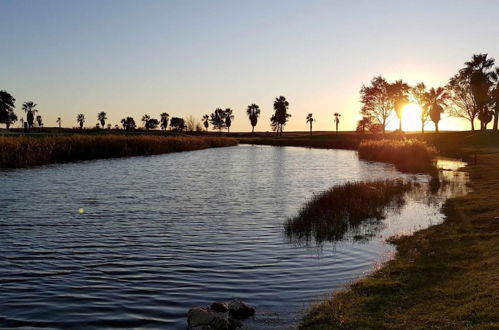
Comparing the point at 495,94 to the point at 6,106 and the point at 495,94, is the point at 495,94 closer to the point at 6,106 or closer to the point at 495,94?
the point at 495,94

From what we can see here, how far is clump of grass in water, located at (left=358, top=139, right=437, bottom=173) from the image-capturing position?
48206mm

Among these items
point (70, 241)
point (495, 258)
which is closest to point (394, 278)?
point (495, 258)

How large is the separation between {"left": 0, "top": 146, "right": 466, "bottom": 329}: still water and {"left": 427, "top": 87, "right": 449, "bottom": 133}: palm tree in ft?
280

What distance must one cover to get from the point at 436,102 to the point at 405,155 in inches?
2412

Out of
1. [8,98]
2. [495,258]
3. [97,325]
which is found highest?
[8,98]

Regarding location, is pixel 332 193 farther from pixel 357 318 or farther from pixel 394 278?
pixel 357 318

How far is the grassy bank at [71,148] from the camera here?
4528cm

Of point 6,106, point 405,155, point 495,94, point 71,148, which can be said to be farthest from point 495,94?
point 6,106

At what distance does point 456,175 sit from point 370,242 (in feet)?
83.2

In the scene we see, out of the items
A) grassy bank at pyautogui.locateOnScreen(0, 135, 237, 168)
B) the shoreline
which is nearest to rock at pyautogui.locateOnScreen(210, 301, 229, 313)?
the shoreline

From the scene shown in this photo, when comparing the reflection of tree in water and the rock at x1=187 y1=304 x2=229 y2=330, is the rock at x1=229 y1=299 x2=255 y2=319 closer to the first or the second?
the rock at x1=187 y1=304 x2=229 y2=330

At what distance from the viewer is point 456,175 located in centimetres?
3831

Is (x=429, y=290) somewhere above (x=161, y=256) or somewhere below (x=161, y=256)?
above

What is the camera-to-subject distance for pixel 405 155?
184 feet
